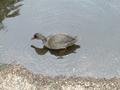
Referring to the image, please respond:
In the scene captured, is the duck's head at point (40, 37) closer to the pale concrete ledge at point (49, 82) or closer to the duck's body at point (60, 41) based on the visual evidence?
the duck's body at point (60, 41)

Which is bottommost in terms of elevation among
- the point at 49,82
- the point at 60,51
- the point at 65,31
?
the point at 49,82

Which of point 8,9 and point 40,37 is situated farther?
point 8,9

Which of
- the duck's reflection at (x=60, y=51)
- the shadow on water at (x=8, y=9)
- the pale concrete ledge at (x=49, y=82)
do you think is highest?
the shadow on water at (x=8, y=9)

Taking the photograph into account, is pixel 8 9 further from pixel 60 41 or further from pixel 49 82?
pixel 49 82

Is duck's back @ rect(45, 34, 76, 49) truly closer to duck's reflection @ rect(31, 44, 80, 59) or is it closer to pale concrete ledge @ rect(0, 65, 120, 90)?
duck's reflection @ rect(31, 44, 80, 59)

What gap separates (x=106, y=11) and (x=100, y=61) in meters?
2.20

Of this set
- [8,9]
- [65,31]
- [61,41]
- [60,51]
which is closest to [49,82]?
[60,51]

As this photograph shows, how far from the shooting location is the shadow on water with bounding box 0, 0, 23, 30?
12.1 metres

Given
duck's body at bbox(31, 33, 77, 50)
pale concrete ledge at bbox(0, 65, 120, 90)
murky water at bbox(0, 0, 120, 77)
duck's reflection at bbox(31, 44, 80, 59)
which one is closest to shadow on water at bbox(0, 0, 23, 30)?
murky water at bbox(0, 0, 120, 77)

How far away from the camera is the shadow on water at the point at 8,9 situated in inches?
477

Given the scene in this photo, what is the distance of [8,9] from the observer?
1243 cm

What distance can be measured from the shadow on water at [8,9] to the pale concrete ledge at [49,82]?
2.39m

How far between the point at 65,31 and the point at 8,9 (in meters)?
2.32

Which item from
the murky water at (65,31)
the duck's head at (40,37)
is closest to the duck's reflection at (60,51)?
the murky water at (65,31)
